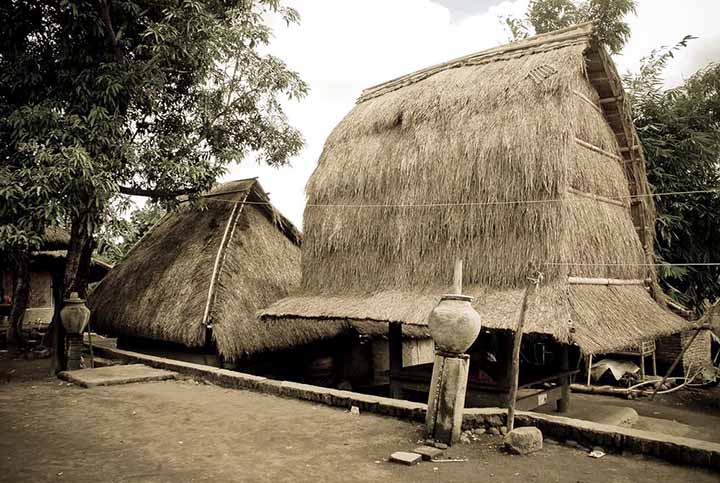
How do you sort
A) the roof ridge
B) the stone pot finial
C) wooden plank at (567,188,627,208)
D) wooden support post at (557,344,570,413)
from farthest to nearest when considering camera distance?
the stone pot finial < wooden support post at (557,344,570,413) < the roof ridge < wooden plank at (567,188,627,208)

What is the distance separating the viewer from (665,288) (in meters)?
13.7

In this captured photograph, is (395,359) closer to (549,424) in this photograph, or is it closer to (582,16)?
(549,424)

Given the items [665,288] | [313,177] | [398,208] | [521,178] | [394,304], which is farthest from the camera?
[665,288]

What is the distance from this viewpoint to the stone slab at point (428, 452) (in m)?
4.64

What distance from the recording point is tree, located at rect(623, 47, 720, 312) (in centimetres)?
1322

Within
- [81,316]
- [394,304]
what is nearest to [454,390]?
[394,304]

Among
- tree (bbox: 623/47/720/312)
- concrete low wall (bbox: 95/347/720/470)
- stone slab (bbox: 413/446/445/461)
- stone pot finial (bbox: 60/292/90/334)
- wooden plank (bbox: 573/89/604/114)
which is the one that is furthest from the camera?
tree (bbox: 623/47/720/312)

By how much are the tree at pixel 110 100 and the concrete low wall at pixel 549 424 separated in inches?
134

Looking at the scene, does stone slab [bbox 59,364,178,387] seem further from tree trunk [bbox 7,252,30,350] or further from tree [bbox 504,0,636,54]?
tree [bbox 504,0,636,54]

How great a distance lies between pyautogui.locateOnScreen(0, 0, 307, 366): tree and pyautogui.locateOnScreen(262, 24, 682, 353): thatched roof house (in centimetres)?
225

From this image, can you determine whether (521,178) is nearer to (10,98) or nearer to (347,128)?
(347,128)

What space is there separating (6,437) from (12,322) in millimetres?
10337

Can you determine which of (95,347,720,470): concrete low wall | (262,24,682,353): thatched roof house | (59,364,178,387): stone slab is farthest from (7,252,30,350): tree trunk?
(95,347,720,470): concrete low wall

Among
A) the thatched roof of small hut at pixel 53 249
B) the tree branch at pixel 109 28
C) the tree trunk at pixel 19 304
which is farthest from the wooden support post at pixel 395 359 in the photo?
the thatched roof of small hut at pixel 53 249
